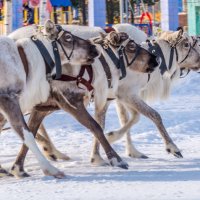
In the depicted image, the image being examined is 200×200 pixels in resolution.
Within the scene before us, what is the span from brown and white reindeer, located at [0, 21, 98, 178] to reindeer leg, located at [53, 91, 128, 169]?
8cm

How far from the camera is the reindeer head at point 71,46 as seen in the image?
26.2 feet

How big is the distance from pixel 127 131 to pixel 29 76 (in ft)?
8.14

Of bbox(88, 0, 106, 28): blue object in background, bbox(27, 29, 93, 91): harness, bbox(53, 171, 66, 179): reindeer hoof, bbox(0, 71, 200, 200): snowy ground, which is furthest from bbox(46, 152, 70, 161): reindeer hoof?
bbox(88, 0, 106, 28): blue object in background

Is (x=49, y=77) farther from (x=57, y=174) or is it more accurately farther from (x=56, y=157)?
(x=56, y=157)

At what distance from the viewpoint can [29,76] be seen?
7.62m

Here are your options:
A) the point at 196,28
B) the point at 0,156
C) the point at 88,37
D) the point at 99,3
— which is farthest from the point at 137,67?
the point at 196,28

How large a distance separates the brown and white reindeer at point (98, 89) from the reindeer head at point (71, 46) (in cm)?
7

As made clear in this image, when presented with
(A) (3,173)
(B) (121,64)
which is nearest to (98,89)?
(B) (121,64)

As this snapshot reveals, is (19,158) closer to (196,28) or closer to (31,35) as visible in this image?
(31,35)

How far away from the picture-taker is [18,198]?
20.8 ft

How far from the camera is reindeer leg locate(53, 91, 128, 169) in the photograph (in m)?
8.03

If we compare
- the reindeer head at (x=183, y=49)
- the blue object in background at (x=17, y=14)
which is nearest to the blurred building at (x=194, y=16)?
the blue object in background at (x=17, y=14)

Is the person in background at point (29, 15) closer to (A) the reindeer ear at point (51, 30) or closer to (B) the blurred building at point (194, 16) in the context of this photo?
(B) the blurred building at point (194, 16)

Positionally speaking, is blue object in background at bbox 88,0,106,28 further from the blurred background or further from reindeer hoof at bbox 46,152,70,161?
reindeer hoof at bbox 46,152,70,161
